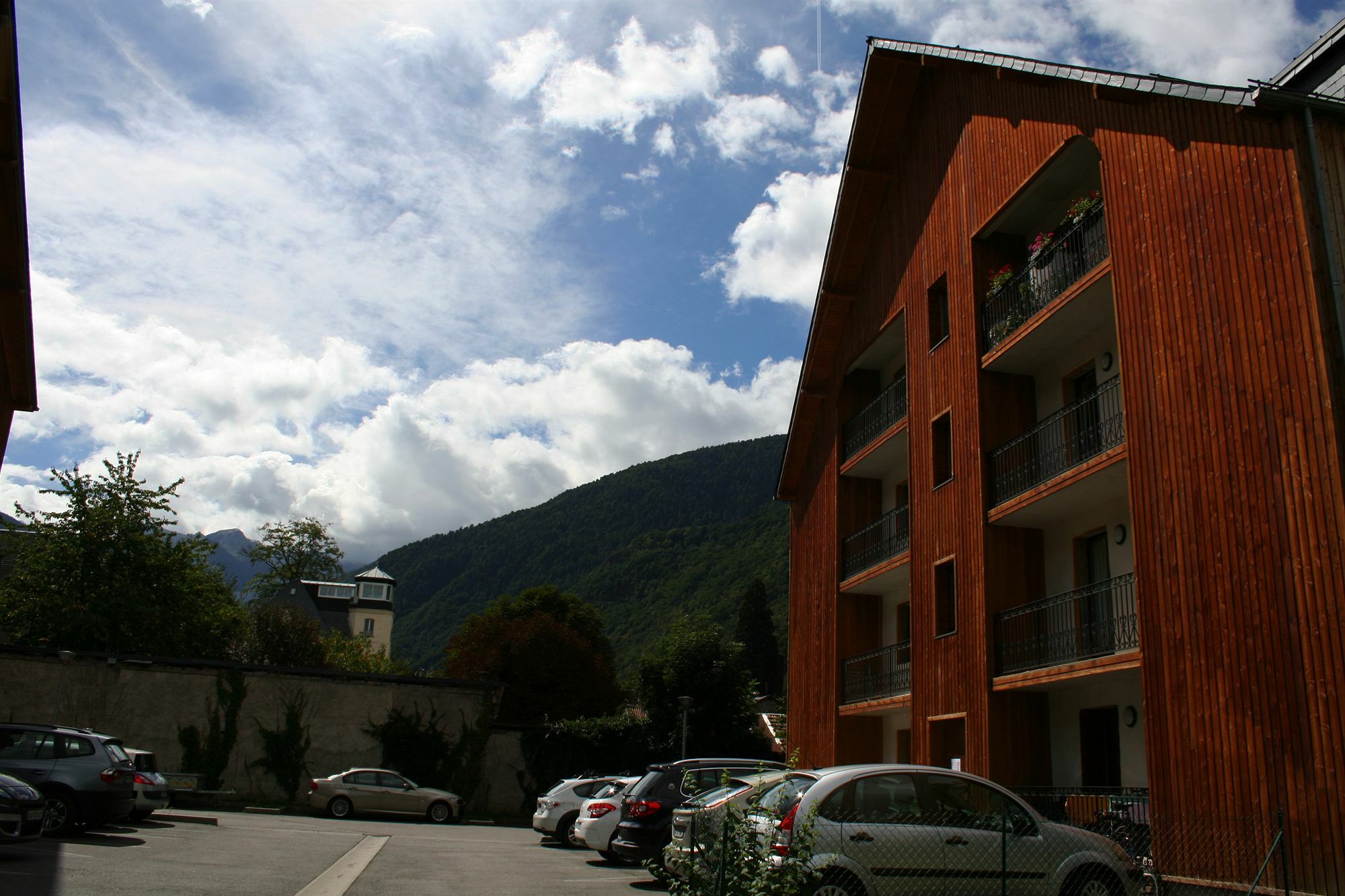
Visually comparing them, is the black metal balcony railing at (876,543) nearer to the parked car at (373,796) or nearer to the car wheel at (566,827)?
the car wheel at (566,827)

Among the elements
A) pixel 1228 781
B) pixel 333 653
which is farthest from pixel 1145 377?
pixel 333 653

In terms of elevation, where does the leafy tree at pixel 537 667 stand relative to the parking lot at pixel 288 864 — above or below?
above

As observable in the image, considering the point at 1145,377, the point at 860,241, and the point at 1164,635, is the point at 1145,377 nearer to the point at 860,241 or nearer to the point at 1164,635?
the point at 1164,635

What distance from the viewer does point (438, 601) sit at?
14025 cm

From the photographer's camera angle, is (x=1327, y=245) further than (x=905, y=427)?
No

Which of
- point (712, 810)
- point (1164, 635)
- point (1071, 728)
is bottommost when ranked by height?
point (712, 810)

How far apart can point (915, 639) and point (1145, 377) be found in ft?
25.1

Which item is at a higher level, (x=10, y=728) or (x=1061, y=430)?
(x=1061, y=430)

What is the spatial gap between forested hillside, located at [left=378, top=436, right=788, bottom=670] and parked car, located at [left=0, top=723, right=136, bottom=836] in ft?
260

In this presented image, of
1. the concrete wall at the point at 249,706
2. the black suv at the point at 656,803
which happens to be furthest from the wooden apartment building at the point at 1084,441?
the concrete wall at the point at 249,706

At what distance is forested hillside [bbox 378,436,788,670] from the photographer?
106 meters

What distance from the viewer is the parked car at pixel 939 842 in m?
8.39

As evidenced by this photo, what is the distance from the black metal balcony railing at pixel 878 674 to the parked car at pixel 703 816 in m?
8.27

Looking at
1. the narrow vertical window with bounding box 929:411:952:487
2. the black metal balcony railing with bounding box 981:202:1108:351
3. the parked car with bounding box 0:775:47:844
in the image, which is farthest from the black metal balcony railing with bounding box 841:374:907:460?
the parked car with bounding box 0:775:47:844
